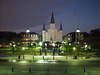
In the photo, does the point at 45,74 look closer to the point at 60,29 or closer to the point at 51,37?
the point at 51,37

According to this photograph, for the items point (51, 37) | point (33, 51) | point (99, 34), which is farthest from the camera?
point (51, 37)

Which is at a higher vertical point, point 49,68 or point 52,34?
point 52,34

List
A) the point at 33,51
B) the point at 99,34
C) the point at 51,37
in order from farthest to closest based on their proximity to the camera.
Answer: the point at 51,37
the point at 99,34
the point at 33,51

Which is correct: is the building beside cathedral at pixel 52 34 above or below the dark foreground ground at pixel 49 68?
above

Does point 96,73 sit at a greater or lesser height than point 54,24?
lesser

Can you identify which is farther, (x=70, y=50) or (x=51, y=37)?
(x=51, y=37)

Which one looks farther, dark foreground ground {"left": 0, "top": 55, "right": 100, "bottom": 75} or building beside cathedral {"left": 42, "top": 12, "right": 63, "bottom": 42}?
building beside cathedral {"left": 42, "top": 12, "right": 63, "bottom": 42}

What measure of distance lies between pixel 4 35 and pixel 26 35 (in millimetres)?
63829

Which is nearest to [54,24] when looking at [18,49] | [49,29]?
[49,29]

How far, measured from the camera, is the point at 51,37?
180 meters

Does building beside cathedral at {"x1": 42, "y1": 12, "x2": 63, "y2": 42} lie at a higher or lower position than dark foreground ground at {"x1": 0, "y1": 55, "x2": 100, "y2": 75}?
higher

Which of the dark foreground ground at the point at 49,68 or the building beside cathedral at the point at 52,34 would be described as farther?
the building beside cathedral at the point at 52,34

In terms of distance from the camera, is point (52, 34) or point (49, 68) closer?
point (49, 68)

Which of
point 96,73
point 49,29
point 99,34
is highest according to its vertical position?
point 49,29
